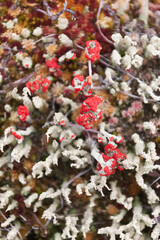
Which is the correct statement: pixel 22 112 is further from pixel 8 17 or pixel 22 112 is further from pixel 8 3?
pixel 8 3

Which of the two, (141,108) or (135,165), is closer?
(135,165)

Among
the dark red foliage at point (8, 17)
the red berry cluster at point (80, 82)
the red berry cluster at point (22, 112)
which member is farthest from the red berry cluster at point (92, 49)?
the dark red foliage at point (8, 17)

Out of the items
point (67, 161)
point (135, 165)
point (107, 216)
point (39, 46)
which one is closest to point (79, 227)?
point (107, 216)

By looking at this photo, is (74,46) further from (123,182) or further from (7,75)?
(123,182)

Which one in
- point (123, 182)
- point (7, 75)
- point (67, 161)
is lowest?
point (123, 182)

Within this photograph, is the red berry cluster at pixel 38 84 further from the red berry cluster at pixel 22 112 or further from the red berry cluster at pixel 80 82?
the red berry cluster at pixel 80 82

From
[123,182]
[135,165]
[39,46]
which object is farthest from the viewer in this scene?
[39,46]

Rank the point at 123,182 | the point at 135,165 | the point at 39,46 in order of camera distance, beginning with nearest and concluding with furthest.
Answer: the point at 135,165 → the point at 123,182 → the point at 39,46

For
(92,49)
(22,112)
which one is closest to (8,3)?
(92,49)
